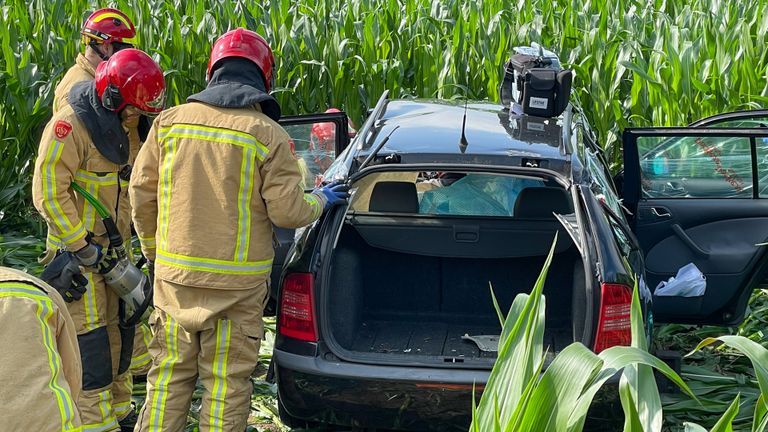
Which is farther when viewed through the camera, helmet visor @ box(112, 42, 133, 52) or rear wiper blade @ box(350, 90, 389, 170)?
helmet visor @ box(112, 42, 133, 52)

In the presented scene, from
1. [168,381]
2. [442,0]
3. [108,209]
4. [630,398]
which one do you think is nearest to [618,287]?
[630,398]

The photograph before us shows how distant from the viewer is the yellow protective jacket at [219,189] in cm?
394

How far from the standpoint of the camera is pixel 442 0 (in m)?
9.73

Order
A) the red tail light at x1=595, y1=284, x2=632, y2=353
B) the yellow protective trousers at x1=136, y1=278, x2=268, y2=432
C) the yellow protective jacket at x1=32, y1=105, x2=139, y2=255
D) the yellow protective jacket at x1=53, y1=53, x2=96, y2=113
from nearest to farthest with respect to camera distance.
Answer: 1. the red tail light at x1=595, y1=284, x2=632, y2=353
2. the yellow protective trousers at x1=136, y1=278, x2=268, y2=432
3. the yellow protective jacket at x1=32, y1=105, x2=139, y2=255
4. the yellow protective jacket at x1=53, y1=53, x2=96, y2=113

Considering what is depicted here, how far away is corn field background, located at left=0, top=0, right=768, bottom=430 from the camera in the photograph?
24.7 feet

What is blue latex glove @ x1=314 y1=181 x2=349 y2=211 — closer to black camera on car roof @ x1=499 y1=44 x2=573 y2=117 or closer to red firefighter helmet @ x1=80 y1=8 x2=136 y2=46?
black camera on car roof @ x1=499 y1=44 x2=573 y2=117

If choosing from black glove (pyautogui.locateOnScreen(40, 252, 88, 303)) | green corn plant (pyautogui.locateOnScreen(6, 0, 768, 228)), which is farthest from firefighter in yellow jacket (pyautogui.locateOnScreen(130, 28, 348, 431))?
green corn plant (pyautogui.locateOnScreen(6, 0, 768, 228))

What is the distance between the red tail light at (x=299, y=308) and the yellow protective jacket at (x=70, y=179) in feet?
3.06

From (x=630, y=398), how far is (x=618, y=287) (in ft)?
4.84

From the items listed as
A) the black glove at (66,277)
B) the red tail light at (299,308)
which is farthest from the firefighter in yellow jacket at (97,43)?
the red tail light at (299,308)

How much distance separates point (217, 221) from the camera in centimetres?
397

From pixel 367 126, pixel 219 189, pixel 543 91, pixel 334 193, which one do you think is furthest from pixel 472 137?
pixel 219 189

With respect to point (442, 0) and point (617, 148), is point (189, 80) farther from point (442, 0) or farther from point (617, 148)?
point (617, 148)

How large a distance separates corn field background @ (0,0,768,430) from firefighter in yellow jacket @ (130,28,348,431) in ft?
10.1
